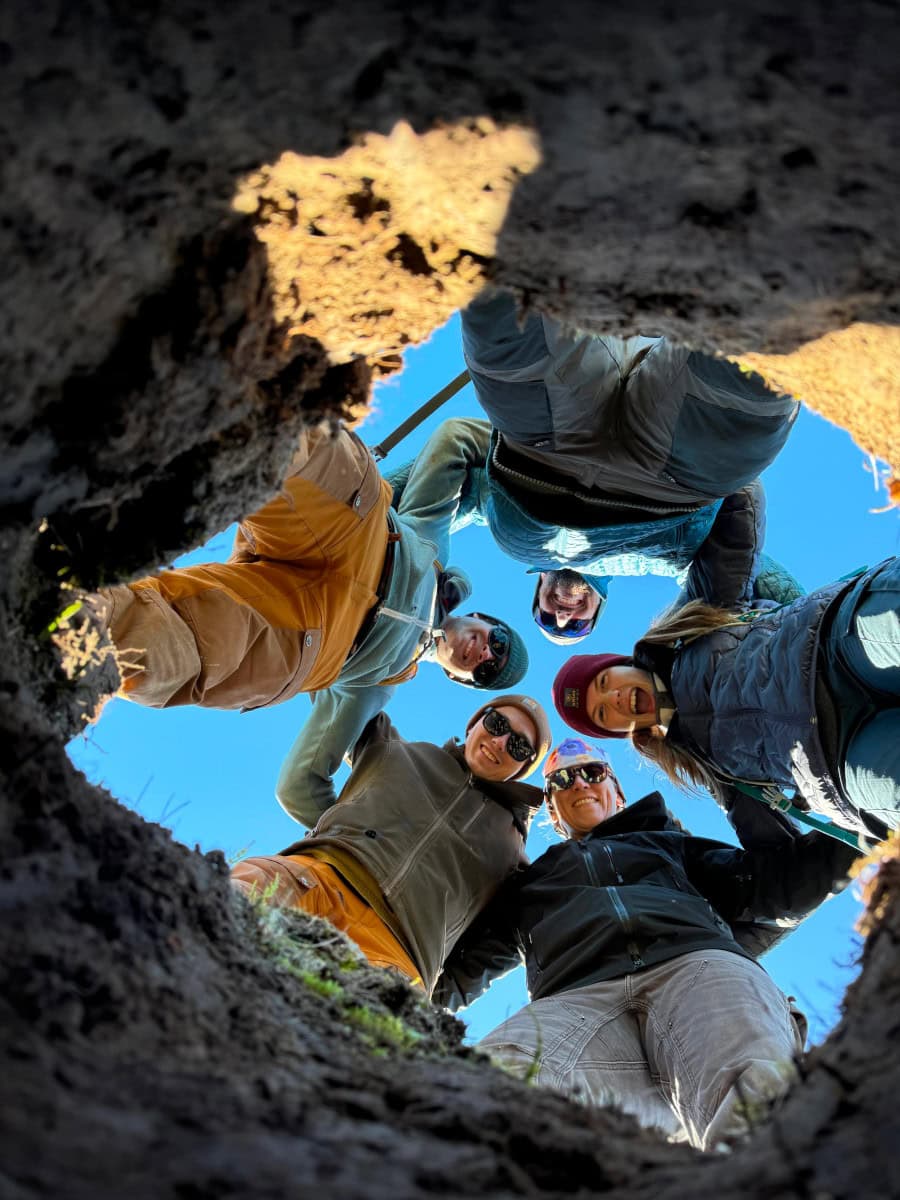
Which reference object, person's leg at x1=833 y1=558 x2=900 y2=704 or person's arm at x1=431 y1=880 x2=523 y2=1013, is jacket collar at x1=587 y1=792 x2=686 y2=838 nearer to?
person's arm at x1=431 y1=880 x2=523 y2=1013

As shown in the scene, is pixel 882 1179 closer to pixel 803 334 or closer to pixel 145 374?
pixel 803 334

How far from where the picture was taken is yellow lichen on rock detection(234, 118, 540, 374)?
1.41 metres

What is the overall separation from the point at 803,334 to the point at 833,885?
12.2ft

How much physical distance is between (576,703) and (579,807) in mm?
1104

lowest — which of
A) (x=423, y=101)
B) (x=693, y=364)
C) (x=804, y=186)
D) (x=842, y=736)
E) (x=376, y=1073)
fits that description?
(x=376, y=1073)

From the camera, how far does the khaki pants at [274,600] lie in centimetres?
302

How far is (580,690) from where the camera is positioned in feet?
15.4

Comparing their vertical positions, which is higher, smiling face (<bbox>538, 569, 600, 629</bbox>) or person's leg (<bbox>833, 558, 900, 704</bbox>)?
smiling face (<bbox>538, 569, 600, 629</bbox>)

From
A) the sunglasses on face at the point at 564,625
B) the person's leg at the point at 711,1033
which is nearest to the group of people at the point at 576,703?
the person's leg at the point at 711,1033

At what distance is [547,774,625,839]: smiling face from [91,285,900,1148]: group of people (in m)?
0.02

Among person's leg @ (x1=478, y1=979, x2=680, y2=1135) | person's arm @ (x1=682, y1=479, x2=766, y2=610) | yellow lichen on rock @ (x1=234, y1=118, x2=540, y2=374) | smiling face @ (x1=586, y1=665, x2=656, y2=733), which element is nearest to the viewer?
yellow lichen on rock @ (x1=234, y1=118, x2=540, y2=374)

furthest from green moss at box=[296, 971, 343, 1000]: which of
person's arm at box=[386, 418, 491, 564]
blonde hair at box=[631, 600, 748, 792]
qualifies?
person's arm at box=[386, 418, 491, 564]

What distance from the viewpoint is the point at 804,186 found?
4.41 ft

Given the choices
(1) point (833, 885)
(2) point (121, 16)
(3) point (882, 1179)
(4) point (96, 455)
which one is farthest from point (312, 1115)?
(1) point (833, 885)
